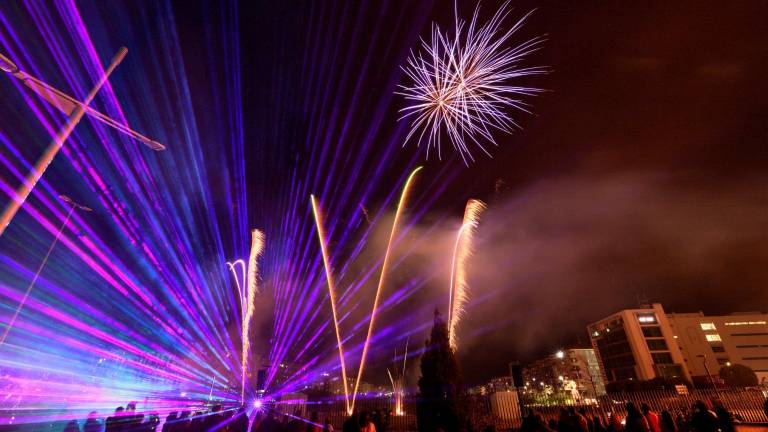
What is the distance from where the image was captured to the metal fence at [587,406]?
19.3m

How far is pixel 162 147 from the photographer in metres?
8.66

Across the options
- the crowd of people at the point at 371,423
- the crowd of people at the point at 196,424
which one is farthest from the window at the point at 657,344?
the crowd of people at the point at 196,424

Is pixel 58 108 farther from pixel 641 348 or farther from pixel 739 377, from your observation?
pixel 641 348

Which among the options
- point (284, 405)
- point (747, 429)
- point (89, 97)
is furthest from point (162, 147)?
point (747, 429)

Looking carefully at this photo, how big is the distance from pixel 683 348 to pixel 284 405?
110876mm

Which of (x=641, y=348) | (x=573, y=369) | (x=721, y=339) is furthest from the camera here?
(x=573, y=369)

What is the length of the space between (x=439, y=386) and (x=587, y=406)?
9137 millimetres

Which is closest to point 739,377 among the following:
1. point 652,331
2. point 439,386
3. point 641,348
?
point 641,348

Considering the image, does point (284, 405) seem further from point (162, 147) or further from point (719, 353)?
point (719, 353)

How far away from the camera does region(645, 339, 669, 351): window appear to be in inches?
3204

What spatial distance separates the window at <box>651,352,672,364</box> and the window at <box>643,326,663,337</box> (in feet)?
15.2

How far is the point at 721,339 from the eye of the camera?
86.5m

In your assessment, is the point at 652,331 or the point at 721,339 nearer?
the point at 652,331

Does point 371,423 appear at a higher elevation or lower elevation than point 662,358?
lower
